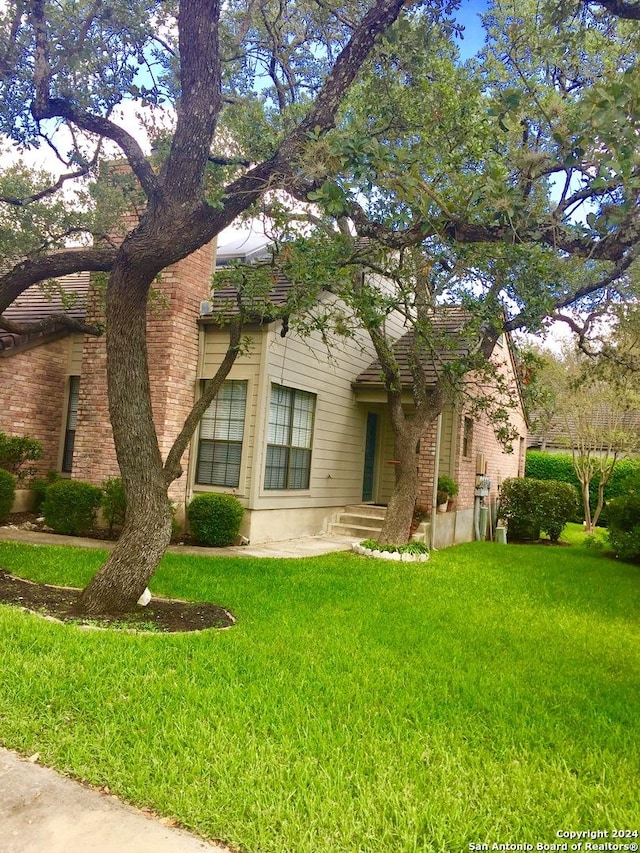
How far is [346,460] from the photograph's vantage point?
46.5ft

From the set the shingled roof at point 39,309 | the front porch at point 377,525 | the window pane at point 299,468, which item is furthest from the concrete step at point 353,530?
the shingled roof at point 39,309

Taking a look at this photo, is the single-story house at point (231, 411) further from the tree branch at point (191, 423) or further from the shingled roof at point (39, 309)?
the tree branch at point (191, 423)

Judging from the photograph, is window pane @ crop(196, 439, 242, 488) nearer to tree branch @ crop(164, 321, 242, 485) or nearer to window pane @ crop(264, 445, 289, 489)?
window pane @ crop(264, 445, 289, 489)

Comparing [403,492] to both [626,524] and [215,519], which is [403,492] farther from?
[626,524]

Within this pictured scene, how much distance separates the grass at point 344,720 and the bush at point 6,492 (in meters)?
4.22

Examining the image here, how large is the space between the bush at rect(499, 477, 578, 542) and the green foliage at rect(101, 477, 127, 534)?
1014 cm

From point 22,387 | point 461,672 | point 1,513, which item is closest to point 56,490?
point 1,513

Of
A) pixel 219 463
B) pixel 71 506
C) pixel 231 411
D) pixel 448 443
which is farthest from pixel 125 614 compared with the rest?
pixel 448 443

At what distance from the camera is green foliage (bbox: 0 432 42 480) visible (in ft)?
36.8

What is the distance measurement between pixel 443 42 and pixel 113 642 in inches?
302

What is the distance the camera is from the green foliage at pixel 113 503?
10273 millimetres

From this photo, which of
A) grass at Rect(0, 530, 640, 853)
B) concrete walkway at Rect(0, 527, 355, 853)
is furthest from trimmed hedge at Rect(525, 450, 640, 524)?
concrete walkway at Rect(0, 527, 355, 853)

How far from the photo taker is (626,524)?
12930mm

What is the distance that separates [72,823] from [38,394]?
10628 mm
